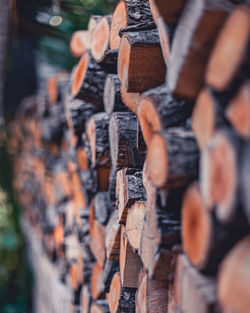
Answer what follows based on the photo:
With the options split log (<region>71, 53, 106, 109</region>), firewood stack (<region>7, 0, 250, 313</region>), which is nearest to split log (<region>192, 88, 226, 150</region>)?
firewood stack (<region>7, 0, 250, 313</region>)

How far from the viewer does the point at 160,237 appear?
72 centimetres

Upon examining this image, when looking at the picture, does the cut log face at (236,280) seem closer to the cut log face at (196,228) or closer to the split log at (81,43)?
the cut log face at (196,228)

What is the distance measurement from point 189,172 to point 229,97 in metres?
0.15

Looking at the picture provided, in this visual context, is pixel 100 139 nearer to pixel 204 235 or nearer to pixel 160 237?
pixel 160 237

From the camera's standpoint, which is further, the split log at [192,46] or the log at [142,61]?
the log at [142,61]

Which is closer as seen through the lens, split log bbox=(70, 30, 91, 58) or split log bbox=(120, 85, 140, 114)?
split log bbox=(120, 85, 140, 114)

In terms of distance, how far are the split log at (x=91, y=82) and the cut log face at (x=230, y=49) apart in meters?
0.70

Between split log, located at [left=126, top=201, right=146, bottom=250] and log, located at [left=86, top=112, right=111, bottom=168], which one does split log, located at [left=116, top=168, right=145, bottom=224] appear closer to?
split log, located at [left=126, top=201, right=146, bottom=250]

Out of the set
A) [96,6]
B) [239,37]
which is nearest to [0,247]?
[96,6]

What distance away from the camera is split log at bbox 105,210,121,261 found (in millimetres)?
1089

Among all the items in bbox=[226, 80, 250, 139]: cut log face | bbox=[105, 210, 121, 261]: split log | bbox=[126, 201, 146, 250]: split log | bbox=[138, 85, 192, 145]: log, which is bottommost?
bbox=[105, 210, 121, 261]: split log

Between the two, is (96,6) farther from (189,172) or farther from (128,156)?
(189,172)

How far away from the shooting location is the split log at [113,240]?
1.09 m

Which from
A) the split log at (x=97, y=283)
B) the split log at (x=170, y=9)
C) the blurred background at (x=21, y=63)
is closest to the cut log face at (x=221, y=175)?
the split log at (x=170, y=9)
